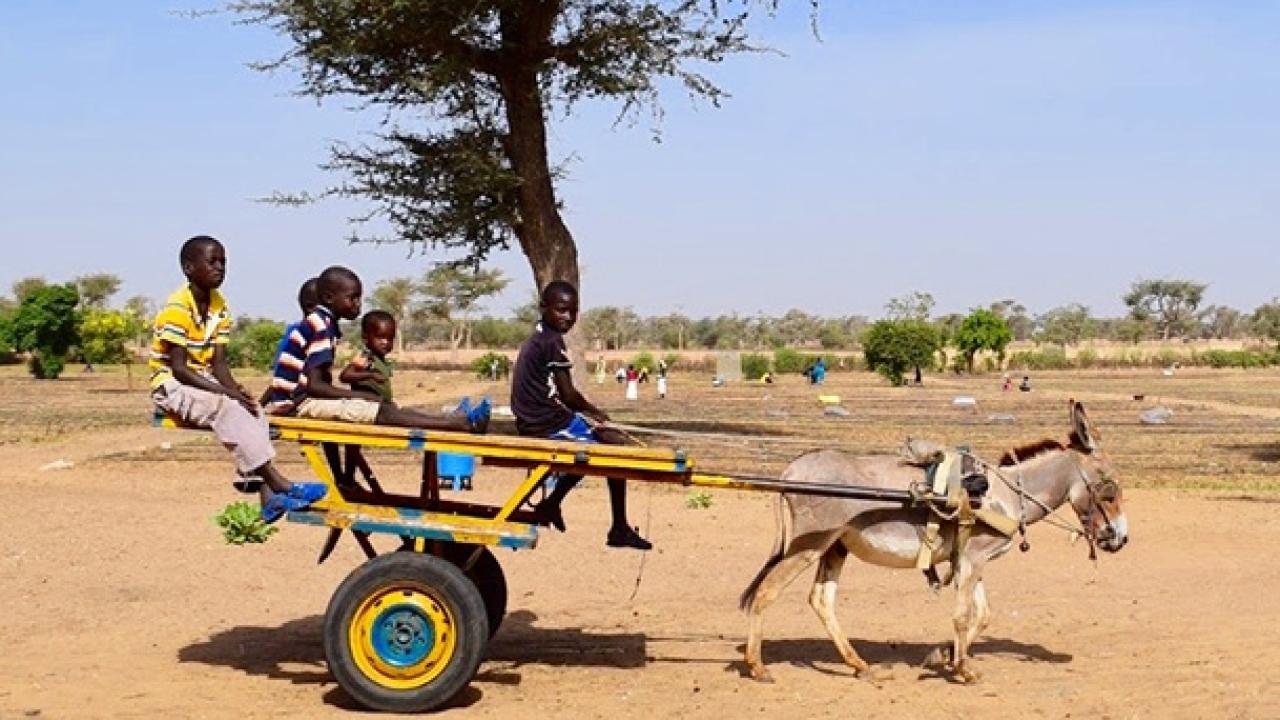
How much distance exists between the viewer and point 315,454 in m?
8.38

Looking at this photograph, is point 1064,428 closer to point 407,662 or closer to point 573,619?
point 573,619

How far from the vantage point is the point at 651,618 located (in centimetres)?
1134

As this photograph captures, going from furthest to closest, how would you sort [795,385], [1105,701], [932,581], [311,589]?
1. [795,385]
2. [311,589]
3. [932,581]
4. [1105,701]

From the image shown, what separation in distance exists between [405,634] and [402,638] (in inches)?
1.2

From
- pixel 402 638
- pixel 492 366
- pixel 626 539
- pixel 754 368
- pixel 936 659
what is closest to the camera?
pixel 402 638

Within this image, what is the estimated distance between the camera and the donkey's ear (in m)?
9.34

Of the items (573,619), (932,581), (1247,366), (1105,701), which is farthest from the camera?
(1247,366)

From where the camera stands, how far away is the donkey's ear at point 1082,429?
9.34 metres

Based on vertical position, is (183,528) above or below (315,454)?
below

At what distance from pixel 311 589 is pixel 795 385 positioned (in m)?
54.2

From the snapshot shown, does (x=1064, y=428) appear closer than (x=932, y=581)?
No

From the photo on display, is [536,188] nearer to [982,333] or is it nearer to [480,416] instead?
[480,416]

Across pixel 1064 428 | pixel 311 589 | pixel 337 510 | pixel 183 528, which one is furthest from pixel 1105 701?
pixel 1064 428

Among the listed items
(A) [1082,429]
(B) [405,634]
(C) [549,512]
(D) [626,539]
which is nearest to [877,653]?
(A) [1082,429]
